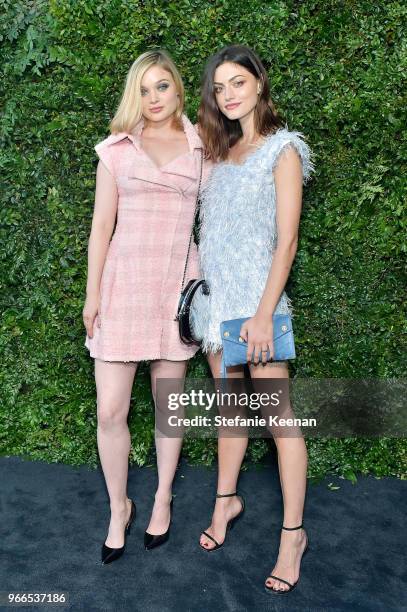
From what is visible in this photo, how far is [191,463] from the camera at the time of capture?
12.0 ft

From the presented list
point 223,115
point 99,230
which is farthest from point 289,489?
point 223,115

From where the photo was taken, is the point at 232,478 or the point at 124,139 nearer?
the point at 124,139

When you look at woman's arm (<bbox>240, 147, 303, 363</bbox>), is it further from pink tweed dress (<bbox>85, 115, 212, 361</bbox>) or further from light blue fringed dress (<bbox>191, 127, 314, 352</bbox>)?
pink tweed dress (<bbox>85, 115, 212, 361</bbox>)

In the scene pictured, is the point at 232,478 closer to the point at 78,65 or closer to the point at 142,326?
the point at 142,326

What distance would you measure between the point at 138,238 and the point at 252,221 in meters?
0.44

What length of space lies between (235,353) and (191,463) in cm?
130

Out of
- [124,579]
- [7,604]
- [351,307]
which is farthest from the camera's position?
[351,307]

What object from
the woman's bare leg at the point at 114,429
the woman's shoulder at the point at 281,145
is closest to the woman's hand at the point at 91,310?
the woman's bare leg at the point at 114,429

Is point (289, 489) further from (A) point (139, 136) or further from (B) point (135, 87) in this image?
(B) point (135, 87)

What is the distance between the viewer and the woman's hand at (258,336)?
249cm

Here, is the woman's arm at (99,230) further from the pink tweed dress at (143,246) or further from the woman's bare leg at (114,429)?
the woman's bare leg at (114,429)

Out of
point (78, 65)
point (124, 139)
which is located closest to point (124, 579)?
point (124, 139)

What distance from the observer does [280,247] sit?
8.14 feet

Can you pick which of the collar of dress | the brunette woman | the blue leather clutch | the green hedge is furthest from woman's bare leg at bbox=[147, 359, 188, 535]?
the collar of dress
